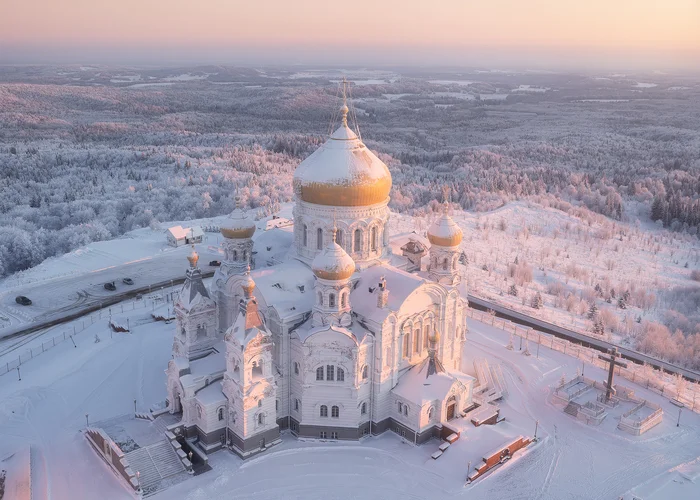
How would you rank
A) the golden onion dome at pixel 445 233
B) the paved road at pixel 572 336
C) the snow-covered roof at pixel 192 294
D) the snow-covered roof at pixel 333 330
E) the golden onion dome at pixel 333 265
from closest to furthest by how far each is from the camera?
the golden onion dome at pixel 333 265 → the snow-covered roof at pixel 333 330 → the snow-covered roof at pixel 192 294 → the golden onion dome at pixel 445 233 → the paved road at pixel 572 336

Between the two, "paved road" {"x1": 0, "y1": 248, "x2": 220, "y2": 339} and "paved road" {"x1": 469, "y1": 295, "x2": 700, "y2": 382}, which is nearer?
"paved road" {"x1": 469, "y1": 295, "x2": 700, "y2": 382}

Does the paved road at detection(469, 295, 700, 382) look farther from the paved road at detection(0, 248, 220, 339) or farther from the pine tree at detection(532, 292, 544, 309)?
the paved road at detection(0, 248, 220, 339)

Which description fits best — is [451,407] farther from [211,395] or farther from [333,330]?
[211,395]

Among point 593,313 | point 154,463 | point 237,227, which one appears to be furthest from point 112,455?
point 593,313

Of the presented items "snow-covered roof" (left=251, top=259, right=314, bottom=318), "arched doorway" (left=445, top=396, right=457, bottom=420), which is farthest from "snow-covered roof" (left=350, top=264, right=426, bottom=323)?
"arched doorway" (left=445, top=396, right=457, bottom=420)

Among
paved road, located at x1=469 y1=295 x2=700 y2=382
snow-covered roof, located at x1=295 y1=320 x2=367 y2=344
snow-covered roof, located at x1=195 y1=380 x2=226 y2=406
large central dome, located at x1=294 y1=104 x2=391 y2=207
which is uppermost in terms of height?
large central dome, located at x1=294 y1=104 x2=391 y2=207

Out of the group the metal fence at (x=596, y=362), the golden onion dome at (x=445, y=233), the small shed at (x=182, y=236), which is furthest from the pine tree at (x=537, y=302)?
the small shed at (x=182, y=236)

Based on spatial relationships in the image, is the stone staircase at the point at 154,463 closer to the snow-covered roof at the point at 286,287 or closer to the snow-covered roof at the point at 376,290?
the snow-covered roof at the point at 286,287
